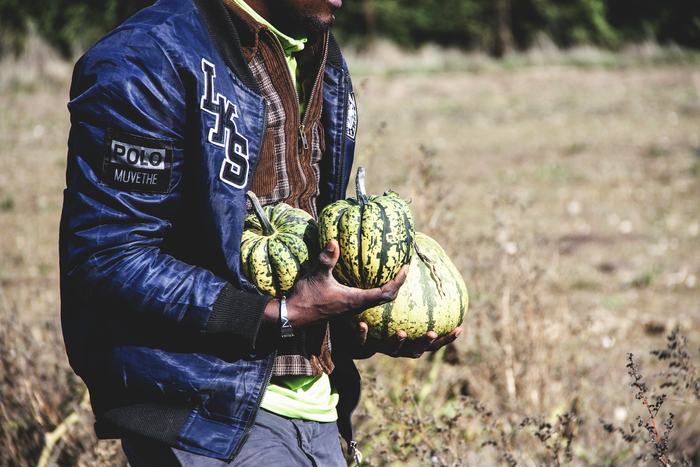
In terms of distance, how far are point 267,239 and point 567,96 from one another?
16.8 meters

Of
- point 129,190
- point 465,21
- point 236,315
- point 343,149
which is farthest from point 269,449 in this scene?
point 465,21

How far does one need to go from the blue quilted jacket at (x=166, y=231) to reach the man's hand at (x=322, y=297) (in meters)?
0.10

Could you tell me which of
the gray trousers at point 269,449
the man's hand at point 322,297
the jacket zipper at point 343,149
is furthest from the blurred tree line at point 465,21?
the man's hand at point 322,297

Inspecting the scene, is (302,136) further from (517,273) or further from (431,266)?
(517,273)

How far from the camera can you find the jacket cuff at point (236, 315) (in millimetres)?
Result: 1820

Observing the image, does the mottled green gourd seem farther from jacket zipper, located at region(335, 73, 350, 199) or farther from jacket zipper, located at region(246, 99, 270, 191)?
jacket zipper, located at region(335, 73, 350, 199)

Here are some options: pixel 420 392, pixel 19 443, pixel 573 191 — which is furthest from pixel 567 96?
pixel 19 443

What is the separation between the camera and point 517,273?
4.37m

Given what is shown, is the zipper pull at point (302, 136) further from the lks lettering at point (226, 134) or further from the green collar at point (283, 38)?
the lks lettering at point (226, 134)

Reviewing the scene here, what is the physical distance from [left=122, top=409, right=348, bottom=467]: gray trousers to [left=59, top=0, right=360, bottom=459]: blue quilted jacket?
52mm

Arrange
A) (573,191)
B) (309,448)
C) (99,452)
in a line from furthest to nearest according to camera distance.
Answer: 1. (573,191)
2. (99,452)
3. (309,448)

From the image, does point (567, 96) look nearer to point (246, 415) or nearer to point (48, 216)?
point (48, 216)

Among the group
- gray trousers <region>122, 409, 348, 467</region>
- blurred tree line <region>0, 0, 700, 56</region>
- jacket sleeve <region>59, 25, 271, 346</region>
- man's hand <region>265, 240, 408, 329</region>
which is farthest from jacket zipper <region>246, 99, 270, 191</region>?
blurred tree line <region>0, 0, 700, 56</region>

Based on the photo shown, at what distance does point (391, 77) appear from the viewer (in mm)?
20766
